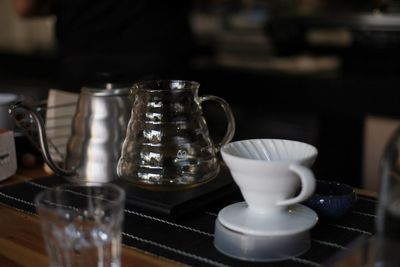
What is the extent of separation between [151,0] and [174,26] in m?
0.11

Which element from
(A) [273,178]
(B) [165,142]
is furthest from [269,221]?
(B) [165,142]

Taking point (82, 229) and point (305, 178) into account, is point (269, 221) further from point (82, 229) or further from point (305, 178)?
point (82, 229)

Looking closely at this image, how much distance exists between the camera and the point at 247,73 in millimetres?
2422

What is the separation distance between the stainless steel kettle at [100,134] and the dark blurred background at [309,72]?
3.29 feet

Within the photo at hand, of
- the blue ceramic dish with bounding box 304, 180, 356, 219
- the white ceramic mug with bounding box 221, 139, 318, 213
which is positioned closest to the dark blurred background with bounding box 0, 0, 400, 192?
the blue ceramic dish with bounding box 304, 180, 356, 219

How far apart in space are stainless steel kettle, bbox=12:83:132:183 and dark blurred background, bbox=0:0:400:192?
1003 millimetres

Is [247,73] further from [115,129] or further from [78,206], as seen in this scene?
[78,206]

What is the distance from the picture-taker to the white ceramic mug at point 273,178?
65 centimetres

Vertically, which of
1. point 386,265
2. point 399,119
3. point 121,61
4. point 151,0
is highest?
point 151,0

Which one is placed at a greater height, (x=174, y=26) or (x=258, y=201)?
(x=174, y=26)

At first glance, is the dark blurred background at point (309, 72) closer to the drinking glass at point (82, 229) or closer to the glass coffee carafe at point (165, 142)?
the glass coffee carafe at point (165, 142)

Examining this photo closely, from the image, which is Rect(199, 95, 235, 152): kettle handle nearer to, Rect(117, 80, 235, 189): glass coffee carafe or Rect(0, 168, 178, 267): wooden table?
Rect(117, 80, 235, 189): glass coffee carafe

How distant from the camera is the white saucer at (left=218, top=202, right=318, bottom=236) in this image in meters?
A: 0.67

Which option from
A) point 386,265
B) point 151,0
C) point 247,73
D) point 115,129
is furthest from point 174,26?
point 386,265
